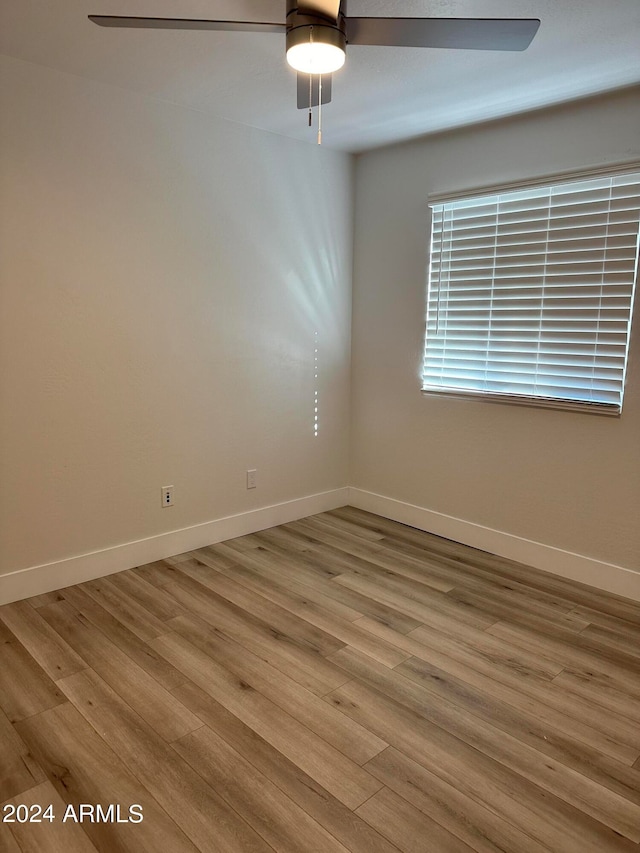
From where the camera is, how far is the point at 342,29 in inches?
65.3

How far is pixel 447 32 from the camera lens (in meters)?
1.63

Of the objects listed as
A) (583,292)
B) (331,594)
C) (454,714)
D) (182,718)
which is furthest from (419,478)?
(182,718)

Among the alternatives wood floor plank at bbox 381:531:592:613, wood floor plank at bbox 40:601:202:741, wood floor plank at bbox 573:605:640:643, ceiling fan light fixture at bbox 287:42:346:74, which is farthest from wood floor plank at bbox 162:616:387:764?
ceiling fan light fixture at bbox 287:42:346:74

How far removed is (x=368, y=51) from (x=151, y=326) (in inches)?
66.5

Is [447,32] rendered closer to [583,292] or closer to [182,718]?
[583,292]

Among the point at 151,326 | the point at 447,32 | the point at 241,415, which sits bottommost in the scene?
the point at 241,415

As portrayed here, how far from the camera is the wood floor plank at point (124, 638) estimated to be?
2.35 m

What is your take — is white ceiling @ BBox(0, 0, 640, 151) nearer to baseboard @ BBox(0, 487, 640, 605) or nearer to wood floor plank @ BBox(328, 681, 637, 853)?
baseboard @ BBox(0, 487, 640, 605)

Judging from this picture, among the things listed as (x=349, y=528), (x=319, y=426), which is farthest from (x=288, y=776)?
(x=319, y=426)

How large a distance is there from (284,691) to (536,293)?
2.41 metres

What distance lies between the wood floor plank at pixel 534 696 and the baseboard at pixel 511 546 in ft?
3.24

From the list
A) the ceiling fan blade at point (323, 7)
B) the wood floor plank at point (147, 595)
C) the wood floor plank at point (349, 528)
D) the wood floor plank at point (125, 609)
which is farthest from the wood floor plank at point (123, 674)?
the ceiling fan blade at point (323, 7)

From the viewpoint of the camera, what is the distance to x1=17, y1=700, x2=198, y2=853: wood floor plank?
162cm

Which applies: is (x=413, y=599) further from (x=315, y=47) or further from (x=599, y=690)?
(x=315, y=47)
